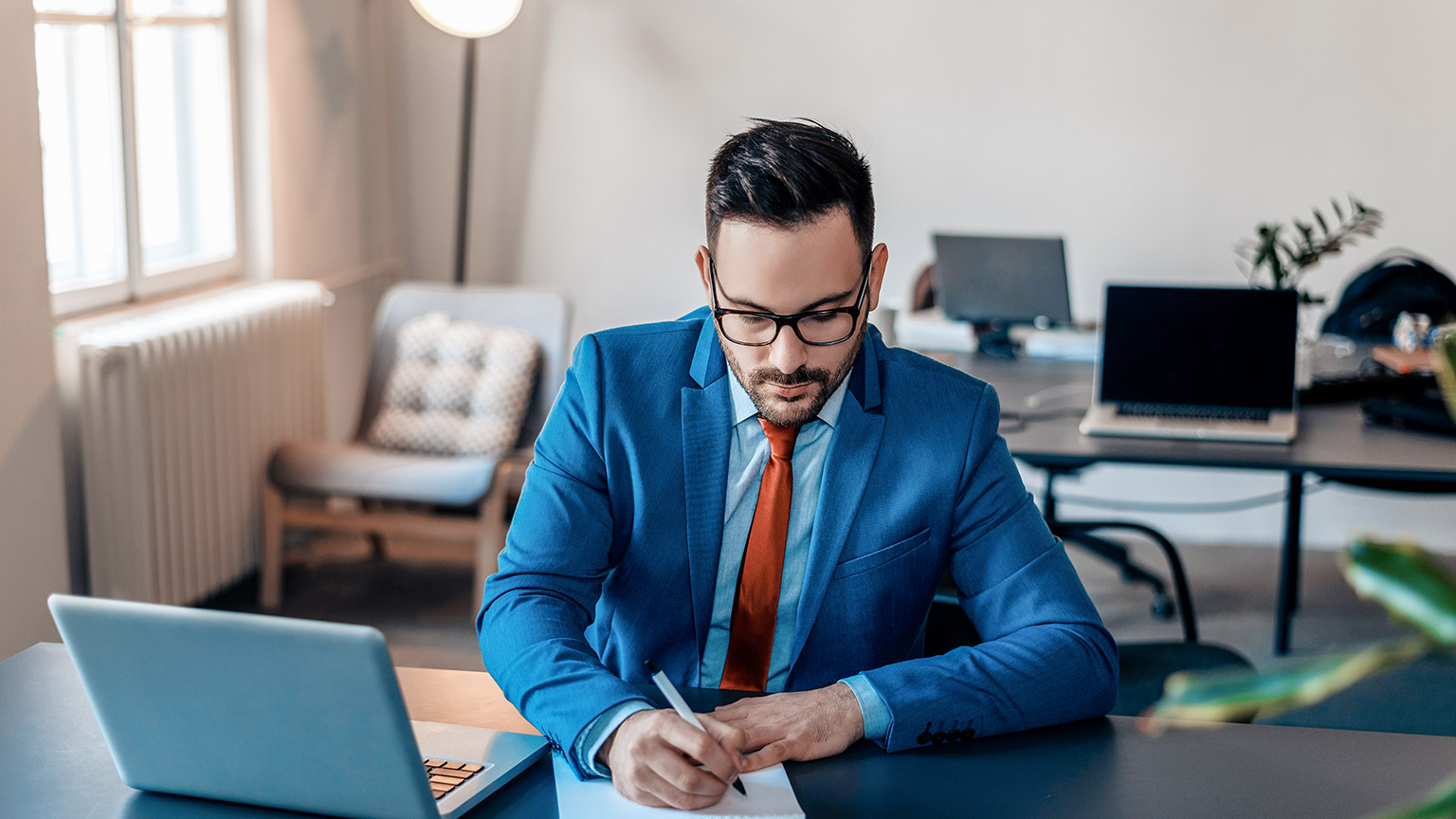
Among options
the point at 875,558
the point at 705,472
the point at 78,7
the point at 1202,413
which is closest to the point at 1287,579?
the point at 1202,413

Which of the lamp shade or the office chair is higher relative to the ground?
the lamp shade

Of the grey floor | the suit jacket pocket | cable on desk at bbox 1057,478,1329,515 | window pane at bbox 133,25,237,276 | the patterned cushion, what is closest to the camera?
the suit jacket pocket

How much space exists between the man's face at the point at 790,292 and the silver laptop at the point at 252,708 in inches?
22.3

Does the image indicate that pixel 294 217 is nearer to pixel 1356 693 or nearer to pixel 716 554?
pixel 716 554

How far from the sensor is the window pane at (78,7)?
3080 millimetres

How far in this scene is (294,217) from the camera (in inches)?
164

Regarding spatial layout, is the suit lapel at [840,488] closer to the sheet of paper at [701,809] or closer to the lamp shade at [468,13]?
the sheet of paper at [701,809]

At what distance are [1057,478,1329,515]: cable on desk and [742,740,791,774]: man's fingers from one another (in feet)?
11.2

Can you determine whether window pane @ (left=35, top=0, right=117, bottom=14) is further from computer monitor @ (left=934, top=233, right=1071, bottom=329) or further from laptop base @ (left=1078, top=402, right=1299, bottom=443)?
laptop base @ (left=1078, top=402, right=1299, bottom=443)

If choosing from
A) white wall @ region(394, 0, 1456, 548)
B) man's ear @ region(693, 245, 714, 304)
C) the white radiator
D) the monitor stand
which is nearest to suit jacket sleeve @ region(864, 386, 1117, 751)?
man's ear @ region(693, 245, 714, 304)

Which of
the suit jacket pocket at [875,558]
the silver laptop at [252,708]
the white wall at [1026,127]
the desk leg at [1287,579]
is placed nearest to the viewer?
the silver laptop at [252,708]

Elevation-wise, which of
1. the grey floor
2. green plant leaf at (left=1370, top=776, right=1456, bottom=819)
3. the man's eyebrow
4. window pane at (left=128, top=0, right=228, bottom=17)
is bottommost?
the grey floor

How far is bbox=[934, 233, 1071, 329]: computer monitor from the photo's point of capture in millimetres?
3549

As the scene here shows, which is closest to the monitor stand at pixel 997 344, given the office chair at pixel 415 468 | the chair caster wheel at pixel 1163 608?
the chair caster wheel at pixel 1163 608
